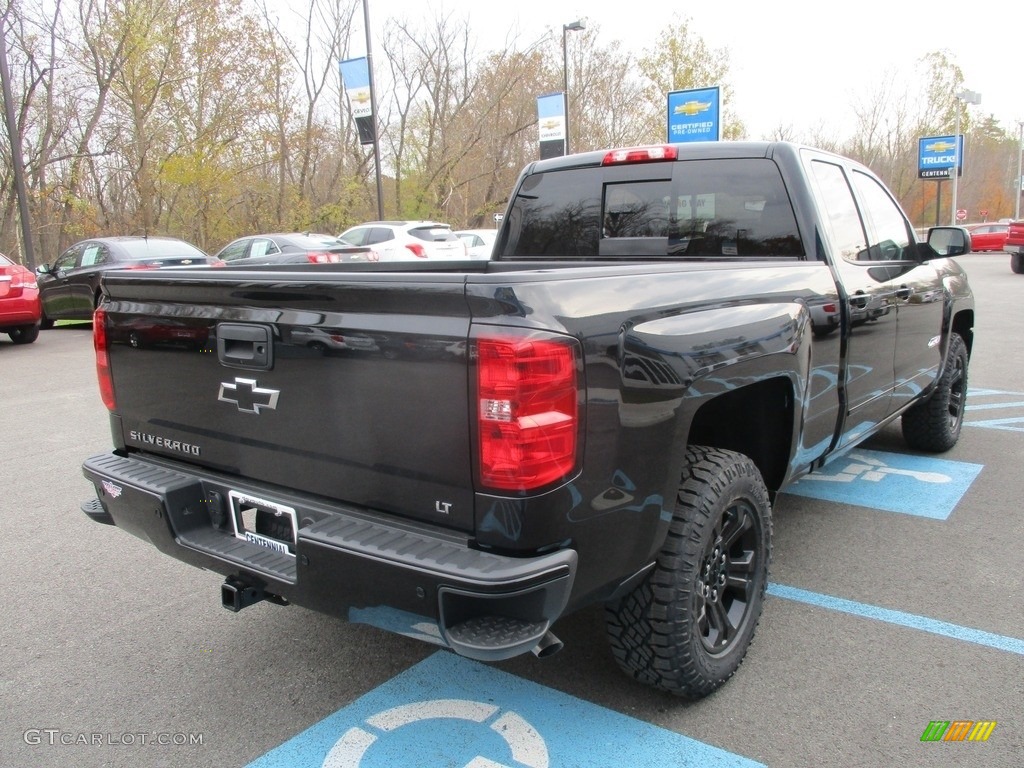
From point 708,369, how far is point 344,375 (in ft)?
3.70

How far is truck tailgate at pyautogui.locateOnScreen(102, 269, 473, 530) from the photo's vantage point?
2.05 meters

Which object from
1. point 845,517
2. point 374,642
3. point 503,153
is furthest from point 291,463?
point 503,153

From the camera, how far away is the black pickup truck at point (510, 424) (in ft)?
6.49

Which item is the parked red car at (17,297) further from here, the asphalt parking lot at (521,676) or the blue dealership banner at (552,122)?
the blue dealership banner at (552,122)

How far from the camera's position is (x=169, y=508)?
257 cm

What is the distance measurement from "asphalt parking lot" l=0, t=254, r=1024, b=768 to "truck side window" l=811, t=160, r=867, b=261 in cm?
151

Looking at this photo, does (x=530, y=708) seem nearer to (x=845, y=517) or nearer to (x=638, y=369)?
(x=638, y=369)

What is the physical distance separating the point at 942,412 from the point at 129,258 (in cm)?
1123

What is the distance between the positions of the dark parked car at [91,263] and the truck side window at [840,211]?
994 cm

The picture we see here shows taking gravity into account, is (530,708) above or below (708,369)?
below

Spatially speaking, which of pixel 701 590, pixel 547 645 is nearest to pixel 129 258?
pixel 701 590

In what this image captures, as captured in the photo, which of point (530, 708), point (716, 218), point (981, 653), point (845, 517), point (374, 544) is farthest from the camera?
point (845, 517)

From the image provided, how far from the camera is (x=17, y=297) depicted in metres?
11.2

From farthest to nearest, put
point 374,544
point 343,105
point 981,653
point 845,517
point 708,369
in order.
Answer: point 343,105 < point 845,517 < point 981,653 < point 708,369 < point 374,544
